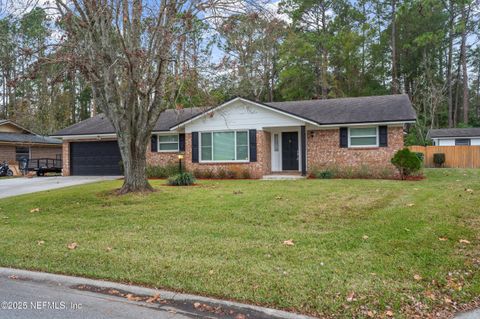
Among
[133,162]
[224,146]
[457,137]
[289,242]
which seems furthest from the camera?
[457,137]

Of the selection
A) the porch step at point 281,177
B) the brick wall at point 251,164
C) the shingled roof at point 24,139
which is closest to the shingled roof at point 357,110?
the brick wall at point 251,164

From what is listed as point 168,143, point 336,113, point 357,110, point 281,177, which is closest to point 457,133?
point 357,110

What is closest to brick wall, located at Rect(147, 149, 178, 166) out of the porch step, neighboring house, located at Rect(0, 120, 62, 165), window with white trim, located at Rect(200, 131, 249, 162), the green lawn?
window with white trim, located at Rect(200, 131, 249, 162)

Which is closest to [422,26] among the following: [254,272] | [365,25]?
[365,25]

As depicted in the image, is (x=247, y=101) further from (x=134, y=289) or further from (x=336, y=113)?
(x=134, y=289)

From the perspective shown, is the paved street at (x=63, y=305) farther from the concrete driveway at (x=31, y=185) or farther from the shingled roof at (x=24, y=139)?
the shingled roof at (x=24, y=139)

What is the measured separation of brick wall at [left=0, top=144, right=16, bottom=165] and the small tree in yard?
86.0 feet

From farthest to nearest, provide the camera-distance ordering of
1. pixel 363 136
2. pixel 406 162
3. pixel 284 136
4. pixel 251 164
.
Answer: pixel 284 136 → pixel 251 164 → pixel 363 136 → pixel 406 162

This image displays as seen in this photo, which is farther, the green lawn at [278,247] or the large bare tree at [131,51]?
the large bare tree at [131,51]

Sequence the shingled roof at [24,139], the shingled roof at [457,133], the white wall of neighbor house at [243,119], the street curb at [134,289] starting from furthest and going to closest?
the shingled roof at [457,133]
the shingled roof at [24,139]
the white wall of neighbor house at [243,119]
the street curb at [134,289]

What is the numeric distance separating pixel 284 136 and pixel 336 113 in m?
2.83

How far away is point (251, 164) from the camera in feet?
55.1

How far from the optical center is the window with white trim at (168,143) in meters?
18.8

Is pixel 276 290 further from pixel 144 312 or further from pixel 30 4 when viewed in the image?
pixel 30 4
